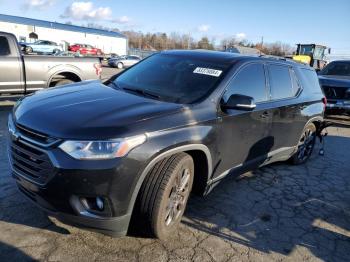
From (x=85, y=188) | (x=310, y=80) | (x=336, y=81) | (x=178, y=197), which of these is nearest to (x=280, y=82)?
(x=310, y=80)

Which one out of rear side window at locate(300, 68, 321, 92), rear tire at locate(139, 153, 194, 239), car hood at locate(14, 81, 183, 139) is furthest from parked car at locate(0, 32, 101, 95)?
rear tire at locate(139, 153, 194, 239)

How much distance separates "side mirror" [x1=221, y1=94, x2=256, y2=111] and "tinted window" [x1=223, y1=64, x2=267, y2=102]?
0.31 ft

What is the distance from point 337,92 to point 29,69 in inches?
336

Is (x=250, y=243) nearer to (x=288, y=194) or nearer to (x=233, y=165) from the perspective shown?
(x=233, y=165)

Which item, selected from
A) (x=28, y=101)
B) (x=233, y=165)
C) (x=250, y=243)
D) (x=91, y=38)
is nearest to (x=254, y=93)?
(x=233, y=165)

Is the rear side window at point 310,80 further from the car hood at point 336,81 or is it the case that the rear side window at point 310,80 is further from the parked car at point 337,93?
the car hood at point 336,81

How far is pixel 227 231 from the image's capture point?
3.61 metres

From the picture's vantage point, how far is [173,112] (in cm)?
320

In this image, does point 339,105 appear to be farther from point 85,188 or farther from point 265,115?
point 85,188

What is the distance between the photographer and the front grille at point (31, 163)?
2.73 metres

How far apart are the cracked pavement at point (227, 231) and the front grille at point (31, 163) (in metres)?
0.65

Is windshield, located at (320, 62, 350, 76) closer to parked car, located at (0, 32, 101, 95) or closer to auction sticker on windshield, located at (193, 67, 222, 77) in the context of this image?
parked car, located at (0, 32, 101, 95)

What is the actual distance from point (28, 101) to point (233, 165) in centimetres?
233

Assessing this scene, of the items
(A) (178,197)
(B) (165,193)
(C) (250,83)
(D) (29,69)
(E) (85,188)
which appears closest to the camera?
(E) (85,188)
